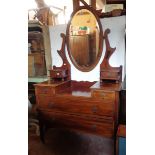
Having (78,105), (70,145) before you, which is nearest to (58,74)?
(78,105)

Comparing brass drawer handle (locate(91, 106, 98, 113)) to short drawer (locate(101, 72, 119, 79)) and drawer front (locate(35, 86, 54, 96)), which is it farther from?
drawer front (locate(35, 86, 54, 96))

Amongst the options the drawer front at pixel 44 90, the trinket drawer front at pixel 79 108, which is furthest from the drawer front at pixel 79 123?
the drawer front at pixel 44 90

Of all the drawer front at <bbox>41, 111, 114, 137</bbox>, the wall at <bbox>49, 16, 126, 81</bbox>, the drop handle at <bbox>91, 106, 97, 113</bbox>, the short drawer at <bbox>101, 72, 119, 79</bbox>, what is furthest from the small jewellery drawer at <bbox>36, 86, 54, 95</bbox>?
the short drawer at <bbox>101, 72, 119, 79</bbox>

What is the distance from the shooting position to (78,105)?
199 cm

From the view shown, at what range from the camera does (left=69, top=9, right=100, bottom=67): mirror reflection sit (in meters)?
2.16

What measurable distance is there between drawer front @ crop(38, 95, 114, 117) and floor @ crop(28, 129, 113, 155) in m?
0.51

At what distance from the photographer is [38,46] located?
2.64 metres

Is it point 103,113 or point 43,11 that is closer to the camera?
point 103,113

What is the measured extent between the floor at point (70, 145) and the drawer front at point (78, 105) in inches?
20.0

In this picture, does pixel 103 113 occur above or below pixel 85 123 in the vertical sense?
above
